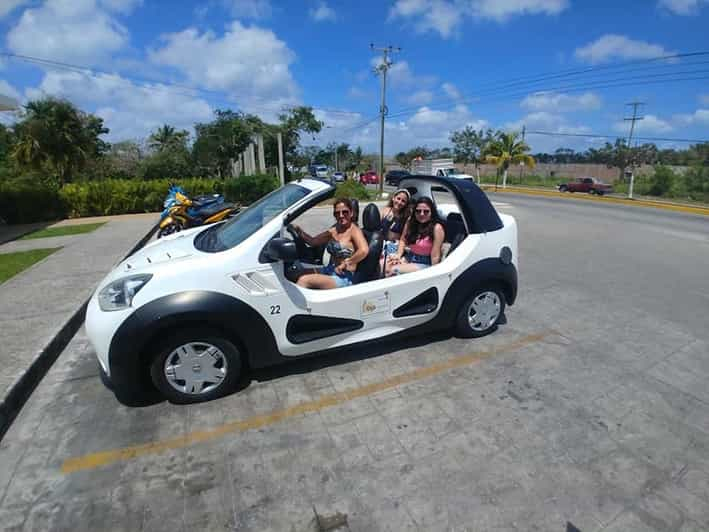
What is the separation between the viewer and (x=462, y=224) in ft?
12.9

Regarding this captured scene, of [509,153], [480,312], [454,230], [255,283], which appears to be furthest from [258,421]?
[509,153]

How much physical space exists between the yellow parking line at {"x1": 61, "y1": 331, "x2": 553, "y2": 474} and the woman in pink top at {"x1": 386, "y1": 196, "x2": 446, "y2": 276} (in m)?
0.92

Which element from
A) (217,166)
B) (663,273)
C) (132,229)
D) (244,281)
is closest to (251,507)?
(244,281)

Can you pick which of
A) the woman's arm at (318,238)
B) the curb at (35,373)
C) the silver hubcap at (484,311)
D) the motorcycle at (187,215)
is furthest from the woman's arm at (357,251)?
the motorcycle at (187,215)

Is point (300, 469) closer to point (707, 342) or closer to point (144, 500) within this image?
point (144, 500)

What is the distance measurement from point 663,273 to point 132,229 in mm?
11860

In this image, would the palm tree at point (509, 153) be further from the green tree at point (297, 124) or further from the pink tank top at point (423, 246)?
the pink tank top at point (423, 246)

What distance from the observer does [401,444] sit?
2.47 m

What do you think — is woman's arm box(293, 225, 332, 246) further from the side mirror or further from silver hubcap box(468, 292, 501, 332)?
silver hubcap box(468, 292, 501, 332)

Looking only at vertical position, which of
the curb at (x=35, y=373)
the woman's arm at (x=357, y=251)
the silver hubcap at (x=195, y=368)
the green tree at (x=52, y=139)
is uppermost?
the green tree at (x=52, y=139)

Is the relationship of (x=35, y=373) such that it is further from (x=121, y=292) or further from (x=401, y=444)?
(x=401, y=444)

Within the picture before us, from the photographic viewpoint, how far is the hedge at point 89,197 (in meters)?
11.3

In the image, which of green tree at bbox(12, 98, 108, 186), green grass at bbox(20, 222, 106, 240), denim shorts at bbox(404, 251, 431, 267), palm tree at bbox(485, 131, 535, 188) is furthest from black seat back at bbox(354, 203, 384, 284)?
palm tree at bbox(485, 131, 535, 188)

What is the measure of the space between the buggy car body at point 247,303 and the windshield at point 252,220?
1 centimetres
